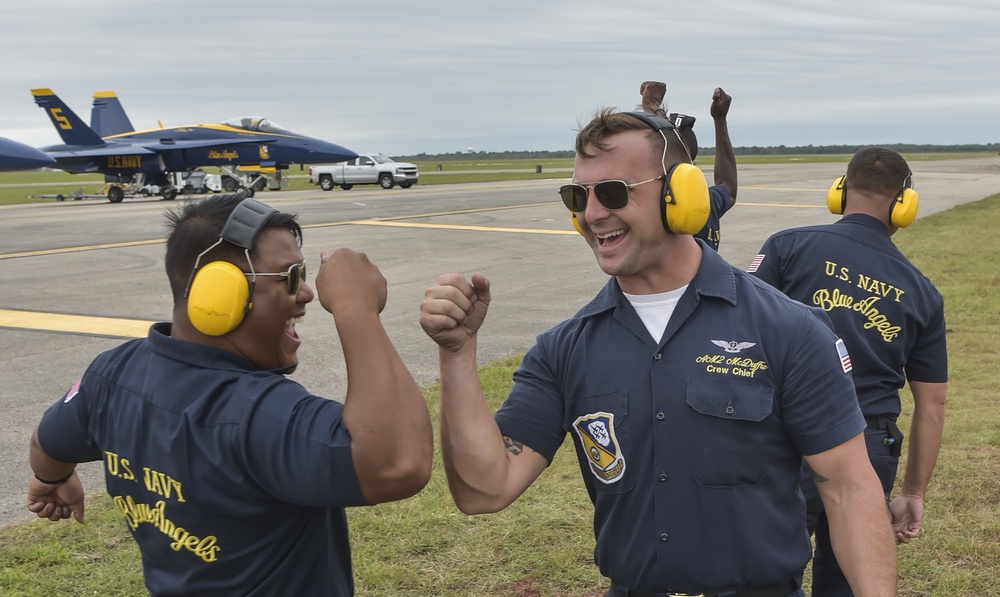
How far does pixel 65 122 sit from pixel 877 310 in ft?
162

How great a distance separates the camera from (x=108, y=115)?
56.1 meters

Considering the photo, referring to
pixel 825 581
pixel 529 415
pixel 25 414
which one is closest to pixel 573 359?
pixel 529 415

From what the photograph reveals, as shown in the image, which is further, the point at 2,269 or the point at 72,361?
the point at 2,269

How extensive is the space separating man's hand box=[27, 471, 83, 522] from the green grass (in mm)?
1843

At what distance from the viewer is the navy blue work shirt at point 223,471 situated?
198 cm

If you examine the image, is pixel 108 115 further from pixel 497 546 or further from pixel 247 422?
pixel 247 422

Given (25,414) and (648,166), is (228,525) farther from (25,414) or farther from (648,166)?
(25,414)

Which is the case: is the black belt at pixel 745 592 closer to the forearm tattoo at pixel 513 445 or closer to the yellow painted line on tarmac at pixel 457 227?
the forearm tattoo at pixel 513 445

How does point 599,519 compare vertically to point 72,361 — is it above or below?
above

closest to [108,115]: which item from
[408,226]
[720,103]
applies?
[408,226]

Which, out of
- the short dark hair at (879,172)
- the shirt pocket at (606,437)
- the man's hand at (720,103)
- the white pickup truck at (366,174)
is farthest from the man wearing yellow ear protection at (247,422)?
the white pickup truck at (366,174)

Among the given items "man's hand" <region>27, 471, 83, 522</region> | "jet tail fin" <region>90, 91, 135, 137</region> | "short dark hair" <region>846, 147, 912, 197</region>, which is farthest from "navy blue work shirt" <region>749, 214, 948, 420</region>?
"jet tail fin" <region>90, 91, 135, 137</region>

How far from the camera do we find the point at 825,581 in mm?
3564

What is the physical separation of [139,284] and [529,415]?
13.9 m
